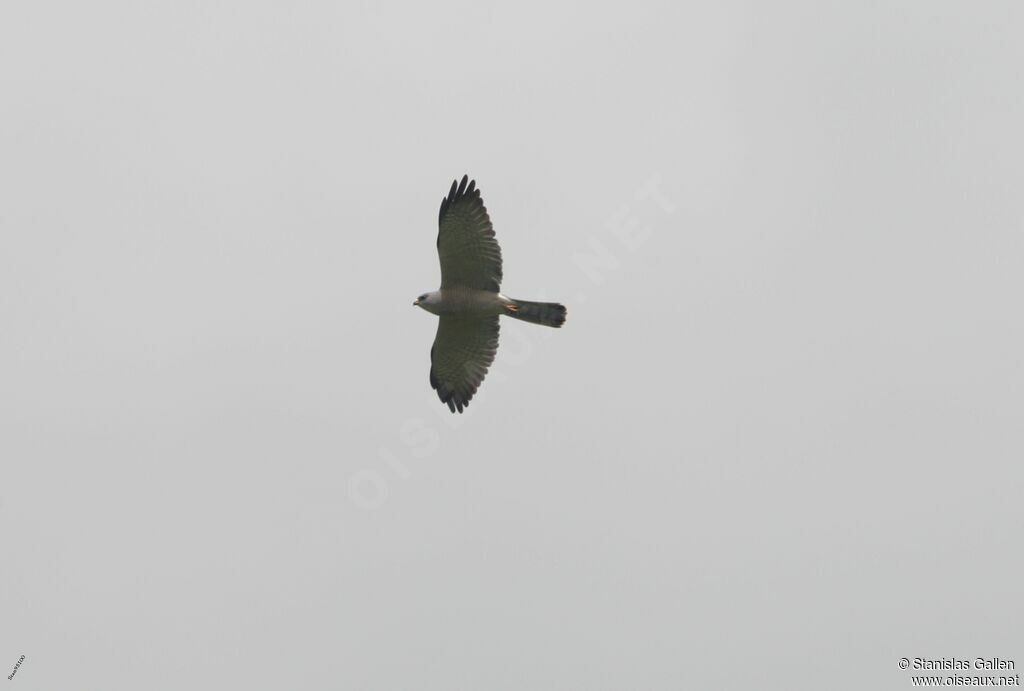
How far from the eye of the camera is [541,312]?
28.1 meters

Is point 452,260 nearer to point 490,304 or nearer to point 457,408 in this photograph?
point 490,304

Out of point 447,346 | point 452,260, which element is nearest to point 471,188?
point 452,260

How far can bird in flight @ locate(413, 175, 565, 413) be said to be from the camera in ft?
Result: 89.5

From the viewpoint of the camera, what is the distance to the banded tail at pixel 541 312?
28.0 metres

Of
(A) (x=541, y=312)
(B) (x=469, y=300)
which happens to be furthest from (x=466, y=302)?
(A) (x=541, y=312)

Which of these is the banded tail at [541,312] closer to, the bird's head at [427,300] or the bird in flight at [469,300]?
the bird in flight at [469,300]

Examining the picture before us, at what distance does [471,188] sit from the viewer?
27.3 meters

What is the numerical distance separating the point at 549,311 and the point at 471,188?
2.84 metres

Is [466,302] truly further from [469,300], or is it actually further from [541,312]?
[541,312]

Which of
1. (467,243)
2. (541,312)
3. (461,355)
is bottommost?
(461,355)

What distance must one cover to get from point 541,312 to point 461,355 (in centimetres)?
213

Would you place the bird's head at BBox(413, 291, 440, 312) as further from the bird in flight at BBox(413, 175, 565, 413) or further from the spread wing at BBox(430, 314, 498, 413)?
the spread wing at BBox(430, 314, 498, 413)

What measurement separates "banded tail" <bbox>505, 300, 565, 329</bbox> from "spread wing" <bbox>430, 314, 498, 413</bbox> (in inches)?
27.0

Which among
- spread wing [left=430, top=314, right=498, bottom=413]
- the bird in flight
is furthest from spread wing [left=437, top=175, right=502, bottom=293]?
spread wing [left=430, top=314, right=498, bottom=413]
